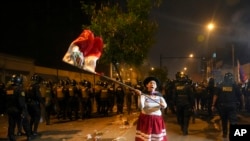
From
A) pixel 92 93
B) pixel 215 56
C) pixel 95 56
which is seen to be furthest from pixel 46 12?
pixel 215 56

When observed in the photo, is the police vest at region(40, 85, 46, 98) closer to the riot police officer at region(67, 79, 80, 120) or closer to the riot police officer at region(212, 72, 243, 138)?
the riot police officer at region(67, 79, 80, 120)

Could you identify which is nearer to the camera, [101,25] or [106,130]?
[106,130]

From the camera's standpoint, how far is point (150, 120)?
7.08 metres

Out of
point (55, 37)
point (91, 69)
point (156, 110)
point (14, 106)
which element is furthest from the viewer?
point (55, 37)

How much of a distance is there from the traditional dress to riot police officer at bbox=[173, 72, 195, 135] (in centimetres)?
567

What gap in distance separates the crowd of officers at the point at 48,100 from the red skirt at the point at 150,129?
540 cm

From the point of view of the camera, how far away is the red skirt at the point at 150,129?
6.99 m

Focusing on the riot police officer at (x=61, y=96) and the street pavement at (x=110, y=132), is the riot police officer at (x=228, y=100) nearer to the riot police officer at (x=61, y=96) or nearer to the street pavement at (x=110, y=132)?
the street pavement at (x=110, y=132)

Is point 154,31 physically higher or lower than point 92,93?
higher

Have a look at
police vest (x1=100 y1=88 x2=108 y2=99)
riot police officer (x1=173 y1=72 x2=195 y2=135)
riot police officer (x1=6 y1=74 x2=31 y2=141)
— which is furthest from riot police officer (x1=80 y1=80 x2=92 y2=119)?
riot police officer (x1=6 y1=74 x2=31 y2=141)

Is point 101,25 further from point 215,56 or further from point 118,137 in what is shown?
point 215,56

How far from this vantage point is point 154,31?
1834 centimetres

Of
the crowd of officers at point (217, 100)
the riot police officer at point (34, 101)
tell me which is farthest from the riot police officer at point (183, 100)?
the riot police officer at point (34, 101)

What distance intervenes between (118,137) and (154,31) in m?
7.57
